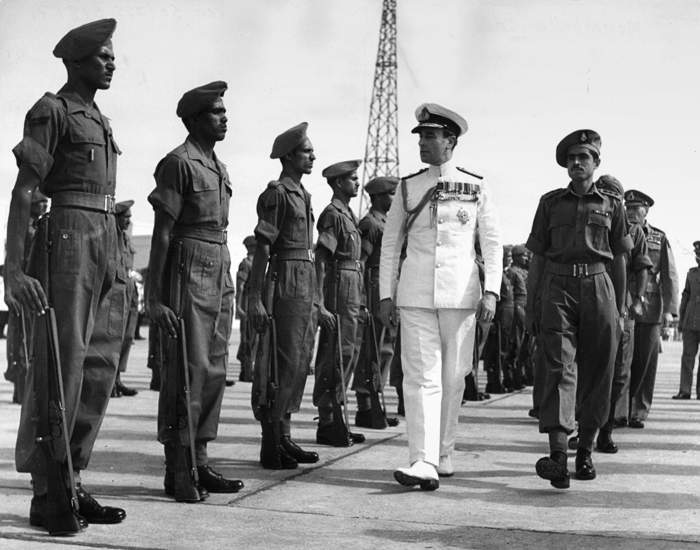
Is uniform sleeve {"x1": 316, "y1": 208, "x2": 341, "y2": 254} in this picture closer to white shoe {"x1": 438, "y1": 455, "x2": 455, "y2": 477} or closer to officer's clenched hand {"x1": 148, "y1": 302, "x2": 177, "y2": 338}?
white shoe {"x1": 438, "y1": 455, "x2": 455, "y2": 477}

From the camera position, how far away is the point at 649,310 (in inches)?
408

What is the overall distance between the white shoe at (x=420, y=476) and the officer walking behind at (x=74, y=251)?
1.62 meters

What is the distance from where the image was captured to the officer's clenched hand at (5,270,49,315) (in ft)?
15.0

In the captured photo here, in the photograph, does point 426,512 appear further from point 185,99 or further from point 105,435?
point 105,435

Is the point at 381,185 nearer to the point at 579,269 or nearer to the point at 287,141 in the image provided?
the point at 287,141

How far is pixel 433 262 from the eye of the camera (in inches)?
250

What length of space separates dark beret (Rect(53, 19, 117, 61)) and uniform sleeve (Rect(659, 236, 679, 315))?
6.97m

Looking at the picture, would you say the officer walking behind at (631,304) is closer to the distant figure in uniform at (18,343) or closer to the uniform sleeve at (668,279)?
the uniform sleeve at (668,279)

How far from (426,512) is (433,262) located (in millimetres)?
1590

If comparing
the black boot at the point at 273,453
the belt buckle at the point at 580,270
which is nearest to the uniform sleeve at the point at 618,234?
the belt buckle at the point at 580,270

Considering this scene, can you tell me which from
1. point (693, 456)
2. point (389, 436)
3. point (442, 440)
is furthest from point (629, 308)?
point (442, 440)

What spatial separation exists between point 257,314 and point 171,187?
133cm

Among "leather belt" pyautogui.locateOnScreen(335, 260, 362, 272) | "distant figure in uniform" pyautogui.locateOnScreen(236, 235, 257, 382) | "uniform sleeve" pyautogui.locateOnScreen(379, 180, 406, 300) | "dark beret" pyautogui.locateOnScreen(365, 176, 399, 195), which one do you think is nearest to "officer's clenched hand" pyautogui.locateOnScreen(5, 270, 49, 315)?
"uniform sleeve" pyautogui.locateOnScreen(379, 180, 406, 300)

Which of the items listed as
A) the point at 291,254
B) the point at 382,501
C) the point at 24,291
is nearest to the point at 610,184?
the point at 291,254
